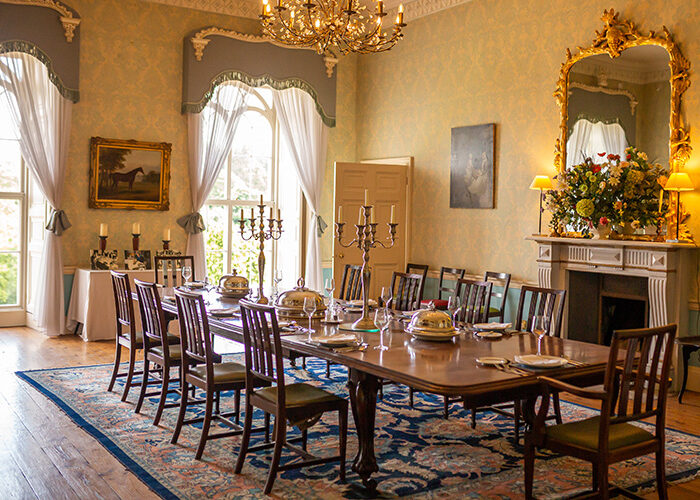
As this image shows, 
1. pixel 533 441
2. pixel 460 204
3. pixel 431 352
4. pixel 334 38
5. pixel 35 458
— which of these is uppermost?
pixel 334 38

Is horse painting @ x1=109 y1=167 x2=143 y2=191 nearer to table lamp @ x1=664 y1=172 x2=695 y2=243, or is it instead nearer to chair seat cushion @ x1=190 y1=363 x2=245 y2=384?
chair seat cushion @ x1=190 y1=363 x2=245 y2=384

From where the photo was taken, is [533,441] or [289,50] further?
[289,50]

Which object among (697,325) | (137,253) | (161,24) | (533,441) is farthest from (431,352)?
(161,24)

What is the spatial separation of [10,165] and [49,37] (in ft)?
4.96

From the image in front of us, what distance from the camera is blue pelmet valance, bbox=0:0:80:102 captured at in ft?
24.8

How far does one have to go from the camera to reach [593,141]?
21.9 ft

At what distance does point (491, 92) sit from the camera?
25.6 ft

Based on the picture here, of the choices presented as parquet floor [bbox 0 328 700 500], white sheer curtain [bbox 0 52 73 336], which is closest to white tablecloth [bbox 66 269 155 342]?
white sheer curtain [bbox 0 52 73 336]

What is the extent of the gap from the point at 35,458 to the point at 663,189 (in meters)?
5.10

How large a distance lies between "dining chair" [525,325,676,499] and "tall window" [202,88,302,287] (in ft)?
20.7

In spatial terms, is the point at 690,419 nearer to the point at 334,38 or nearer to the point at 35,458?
the point at 334,38

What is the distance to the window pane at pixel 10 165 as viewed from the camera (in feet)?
26.6

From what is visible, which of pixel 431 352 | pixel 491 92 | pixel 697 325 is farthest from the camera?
pixel 491 92

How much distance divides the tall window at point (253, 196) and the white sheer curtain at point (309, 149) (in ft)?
0.85
